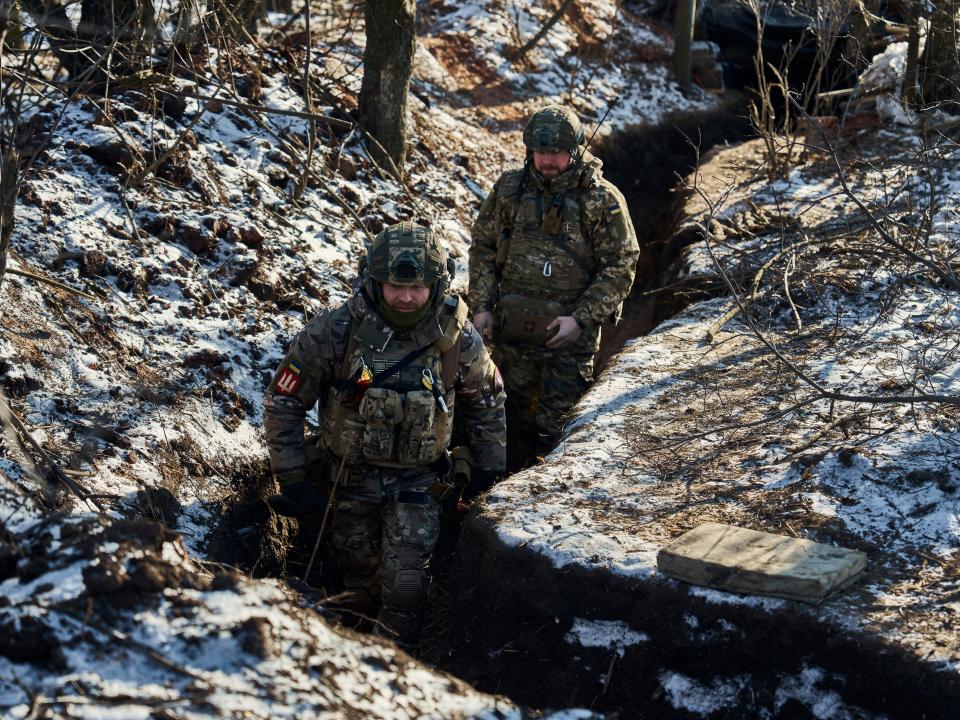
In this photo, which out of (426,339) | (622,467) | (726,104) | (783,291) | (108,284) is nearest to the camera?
(426,339)

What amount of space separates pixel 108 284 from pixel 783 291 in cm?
460

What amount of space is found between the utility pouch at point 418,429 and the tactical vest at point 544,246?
209 cm

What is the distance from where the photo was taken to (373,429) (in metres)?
5.43

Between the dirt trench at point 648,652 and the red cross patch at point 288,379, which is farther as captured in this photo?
the red cross patch at point 288,379

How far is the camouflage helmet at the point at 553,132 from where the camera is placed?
6809 millimetres

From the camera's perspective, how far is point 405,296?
5250mm

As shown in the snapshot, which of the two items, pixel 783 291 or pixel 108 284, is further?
pixel 783 291

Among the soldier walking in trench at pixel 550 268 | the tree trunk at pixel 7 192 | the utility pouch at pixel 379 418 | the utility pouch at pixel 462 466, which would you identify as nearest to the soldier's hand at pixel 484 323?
the soldier walking in trench at pixel 550 268

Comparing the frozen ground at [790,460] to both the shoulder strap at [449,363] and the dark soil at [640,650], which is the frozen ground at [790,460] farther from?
the shoulder strap at [449,363]

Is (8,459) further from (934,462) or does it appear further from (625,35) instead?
(625,35)

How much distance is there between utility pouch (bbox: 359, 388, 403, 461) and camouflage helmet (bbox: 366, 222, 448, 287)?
55 cm

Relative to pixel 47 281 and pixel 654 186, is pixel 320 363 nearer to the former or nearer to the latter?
pixel 47 281

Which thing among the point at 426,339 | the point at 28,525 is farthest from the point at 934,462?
the point at 28,525

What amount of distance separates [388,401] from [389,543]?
2.54ft
